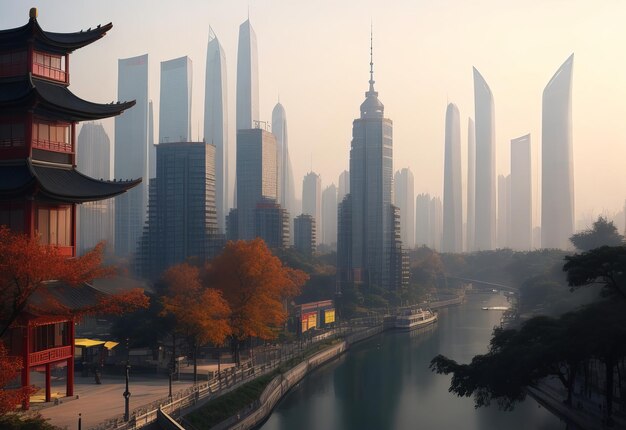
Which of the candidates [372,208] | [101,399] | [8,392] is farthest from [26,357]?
[372,208]

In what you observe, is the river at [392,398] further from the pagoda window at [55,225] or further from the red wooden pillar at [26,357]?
the pagoda window at [55,225]

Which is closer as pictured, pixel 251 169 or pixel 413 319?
pixel 413 319

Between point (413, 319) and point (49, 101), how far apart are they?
6068 centimetres

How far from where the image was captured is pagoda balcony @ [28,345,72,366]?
2320 cm

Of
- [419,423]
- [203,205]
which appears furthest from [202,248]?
[419,423]

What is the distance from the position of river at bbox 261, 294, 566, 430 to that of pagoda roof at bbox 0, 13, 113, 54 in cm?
1929

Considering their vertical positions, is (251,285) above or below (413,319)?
above

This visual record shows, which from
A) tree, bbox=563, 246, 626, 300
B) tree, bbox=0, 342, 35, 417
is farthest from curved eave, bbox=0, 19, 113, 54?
tree, bbox=563, 246, 626, 300

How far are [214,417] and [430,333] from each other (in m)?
49.2

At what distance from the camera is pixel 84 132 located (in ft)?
604

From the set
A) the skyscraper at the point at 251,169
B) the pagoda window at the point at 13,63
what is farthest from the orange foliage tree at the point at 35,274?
the skyscraper at the point at 251,169

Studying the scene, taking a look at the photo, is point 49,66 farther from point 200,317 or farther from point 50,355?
point 200,317

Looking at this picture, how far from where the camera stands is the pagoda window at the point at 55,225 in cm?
2392

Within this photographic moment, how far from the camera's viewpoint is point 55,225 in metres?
24.5
